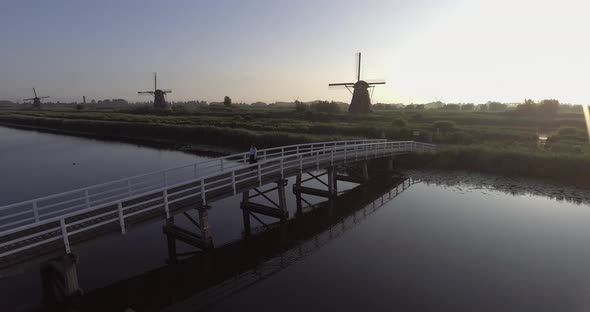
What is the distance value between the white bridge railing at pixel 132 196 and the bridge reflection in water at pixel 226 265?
2175 mm

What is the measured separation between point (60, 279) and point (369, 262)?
36.4ft

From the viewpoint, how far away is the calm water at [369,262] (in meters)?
11.1

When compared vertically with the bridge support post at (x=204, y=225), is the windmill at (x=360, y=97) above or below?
above

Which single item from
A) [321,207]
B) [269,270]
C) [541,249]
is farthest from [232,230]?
[541,249]

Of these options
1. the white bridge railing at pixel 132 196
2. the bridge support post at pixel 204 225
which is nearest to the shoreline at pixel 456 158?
the white bridge railing at pixel 132 196

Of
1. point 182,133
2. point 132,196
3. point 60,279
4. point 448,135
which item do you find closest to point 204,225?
point 132,196

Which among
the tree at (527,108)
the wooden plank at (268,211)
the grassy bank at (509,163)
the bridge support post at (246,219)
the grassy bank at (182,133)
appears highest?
the tree at (527,108)

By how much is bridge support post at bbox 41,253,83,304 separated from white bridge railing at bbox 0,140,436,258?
1.77 feet

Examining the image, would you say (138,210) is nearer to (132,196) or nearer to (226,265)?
(132,196)

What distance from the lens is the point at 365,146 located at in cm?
2758

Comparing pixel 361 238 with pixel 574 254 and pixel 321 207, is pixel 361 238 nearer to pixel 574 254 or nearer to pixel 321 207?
pixel 321 207

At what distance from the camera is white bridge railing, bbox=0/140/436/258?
10570 mm

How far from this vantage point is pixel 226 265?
13.6 meters

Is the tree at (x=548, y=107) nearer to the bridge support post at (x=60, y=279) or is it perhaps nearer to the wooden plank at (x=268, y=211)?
the wooden plank at (x=268, y=211)
